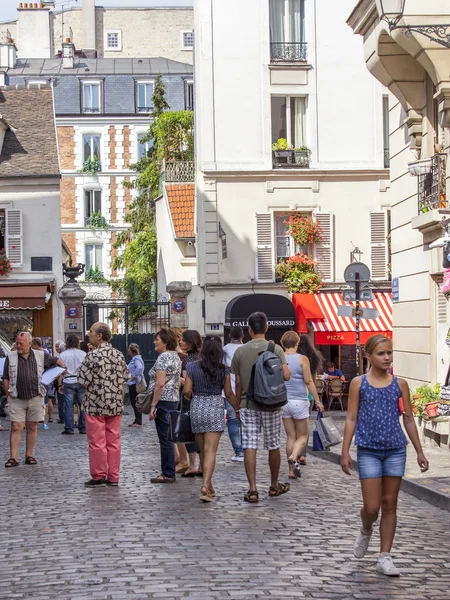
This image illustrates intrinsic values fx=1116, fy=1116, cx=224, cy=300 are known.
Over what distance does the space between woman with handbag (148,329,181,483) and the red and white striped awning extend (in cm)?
1679

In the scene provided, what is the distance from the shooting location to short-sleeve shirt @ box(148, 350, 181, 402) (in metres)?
12.8

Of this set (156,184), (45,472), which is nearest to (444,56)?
(45,472)

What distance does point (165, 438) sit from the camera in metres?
12.6

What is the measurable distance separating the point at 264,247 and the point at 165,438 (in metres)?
19.3

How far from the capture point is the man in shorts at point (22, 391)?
14688 millimetres

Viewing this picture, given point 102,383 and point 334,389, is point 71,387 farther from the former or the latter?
point 102,383

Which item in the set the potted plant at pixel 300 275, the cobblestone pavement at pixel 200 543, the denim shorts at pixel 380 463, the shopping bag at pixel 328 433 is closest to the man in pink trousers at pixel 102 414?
the cobblestone pavement at pixel 200 543

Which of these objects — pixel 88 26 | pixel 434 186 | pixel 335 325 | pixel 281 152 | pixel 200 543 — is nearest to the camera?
pixel 200 543

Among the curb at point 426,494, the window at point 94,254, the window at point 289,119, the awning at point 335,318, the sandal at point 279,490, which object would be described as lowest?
the curb at point 426,494

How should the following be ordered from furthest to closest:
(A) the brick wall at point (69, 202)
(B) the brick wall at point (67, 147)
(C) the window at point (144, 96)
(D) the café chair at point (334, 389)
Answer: (C) the window at point (144, 96), (A) the brick wall at point (69, 202), (B) the brick wall at point (67, 147), (D) the café chair at point (334, 389)

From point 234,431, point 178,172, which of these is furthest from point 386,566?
point 178,172

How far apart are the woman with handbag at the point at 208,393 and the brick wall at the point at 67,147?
49924 millimetres

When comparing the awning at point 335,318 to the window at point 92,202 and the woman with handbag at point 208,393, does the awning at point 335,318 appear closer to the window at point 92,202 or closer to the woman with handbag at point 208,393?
the woman with handbag at point 208,393

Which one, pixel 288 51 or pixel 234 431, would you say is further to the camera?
pixel 288 51
